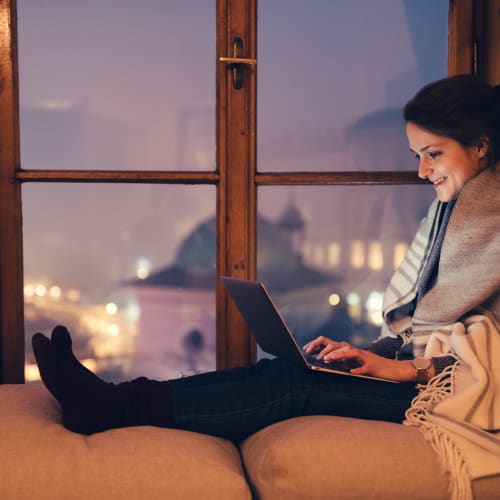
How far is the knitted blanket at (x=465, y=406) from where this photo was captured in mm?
1254

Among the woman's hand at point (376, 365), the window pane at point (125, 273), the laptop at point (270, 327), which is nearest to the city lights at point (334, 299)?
the window pane at point (125, 273)

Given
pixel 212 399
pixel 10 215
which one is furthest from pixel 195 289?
pixel 212 399

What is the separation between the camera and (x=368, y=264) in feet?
7.04

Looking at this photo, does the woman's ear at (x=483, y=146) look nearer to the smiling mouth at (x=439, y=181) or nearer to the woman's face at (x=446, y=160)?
the woman's face at (x=446, y=160)

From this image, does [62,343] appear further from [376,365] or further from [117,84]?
[117,84]

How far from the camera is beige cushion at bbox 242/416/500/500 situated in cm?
123

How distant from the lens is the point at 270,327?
4.92 ft

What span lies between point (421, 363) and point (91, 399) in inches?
30.2

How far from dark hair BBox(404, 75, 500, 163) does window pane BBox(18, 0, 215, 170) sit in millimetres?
728

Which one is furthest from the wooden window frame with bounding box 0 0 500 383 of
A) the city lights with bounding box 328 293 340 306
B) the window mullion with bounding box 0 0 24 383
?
the city lights with bounding box 328 293 340 306

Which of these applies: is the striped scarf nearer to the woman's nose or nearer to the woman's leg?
the woman's nose

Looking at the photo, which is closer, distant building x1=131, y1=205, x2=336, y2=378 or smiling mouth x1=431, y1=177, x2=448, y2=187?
smiling mouth x1=431, y1=177, x2=448, y2=187

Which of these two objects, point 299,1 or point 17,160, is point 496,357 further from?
point 17,160

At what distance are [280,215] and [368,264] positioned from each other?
0.35 meters
